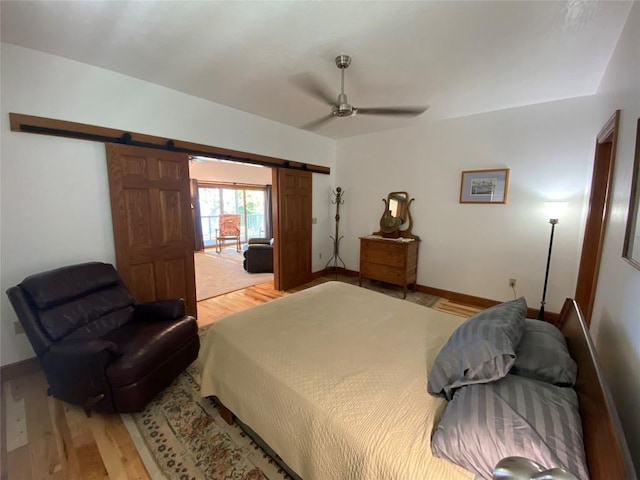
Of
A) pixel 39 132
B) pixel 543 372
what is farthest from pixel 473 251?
pixel 39 132

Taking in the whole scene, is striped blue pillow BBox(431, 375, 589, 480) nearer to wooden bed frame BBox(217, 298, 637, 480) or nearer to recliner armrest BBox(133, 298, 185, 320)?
wooden bed frame BBox(217, 298, 637, 480)

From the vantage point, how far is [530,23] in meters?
1.71

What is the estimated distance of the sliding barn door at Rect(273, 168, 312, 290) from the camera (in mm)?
4113

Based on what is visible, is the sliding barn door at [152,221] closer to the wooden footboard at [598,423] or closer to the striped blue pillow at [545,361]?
the striped blue pillow at [545,361]

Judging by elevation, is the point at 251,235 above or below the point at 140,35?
below

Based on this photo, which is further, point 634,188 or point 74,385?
point 74,385

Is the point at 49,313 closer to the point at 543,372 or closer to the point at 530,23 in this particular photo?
the point at 543,372

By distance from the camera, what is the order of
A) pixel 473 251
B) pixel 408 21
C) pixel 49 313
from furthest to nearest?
1. pixel 473 251
2. pixel 49 313
3. pixel 408 21

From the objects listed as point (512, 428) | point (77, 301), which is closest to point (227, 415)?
point (77, 301)

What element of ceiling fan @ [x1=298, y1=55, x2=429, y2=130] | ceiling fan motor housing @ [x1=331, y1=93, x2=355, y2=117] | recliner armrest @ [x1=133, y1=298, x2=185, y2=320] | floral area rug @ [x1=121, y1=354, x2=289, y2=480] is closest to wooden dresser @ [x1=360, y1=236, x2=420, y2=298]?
ceiling fan @ [x1=298, y1=55, x2=429, y2=130]

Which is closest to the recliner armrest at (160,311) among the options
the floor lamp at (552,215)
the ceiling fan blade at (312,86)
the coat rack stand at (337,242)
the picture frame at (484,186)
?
the ceiling fan blade at (312,86)

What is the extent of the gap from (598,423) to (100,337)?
9.10ft

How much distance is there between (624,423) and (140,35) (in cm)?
346

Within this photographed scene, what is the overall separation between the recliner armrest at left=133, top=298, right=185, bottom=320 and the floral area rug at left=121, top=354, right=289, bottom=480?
59 cm
